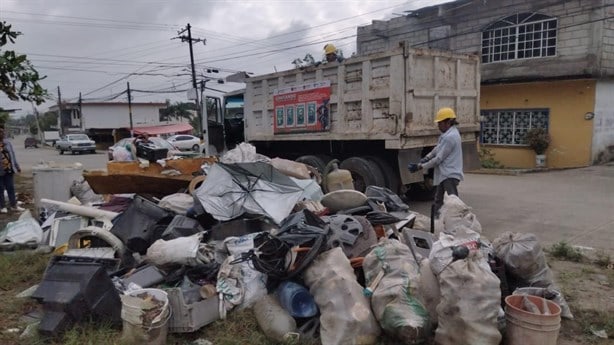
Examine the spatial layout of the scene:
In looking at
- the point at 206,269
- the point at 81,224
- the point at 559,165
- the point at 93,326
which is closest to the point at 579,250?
the point at 206,269

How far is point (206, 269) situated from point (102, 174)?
311cm

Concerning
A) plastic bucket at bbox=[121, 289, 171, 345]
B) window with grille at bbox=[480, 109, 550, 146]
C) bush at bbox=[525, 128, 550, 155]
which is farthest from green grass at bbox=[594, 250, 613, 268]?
window with grille at bbox=[480, 109, 550, 146]

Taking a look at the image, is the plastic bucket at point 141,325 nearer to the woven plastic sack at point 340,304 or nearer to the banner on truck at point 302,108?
the woven plastic sack at point 340,304

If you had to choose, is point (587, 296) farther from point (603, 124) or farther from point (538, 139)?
point (603, 124)

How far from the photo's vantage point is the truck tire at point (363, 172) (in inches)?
289

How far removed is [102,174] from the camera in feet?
20.8

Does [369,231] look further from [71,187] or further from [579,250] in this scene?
[71,187]

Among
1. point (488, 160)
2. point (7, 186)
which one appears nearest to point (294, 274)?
point (7, 186)

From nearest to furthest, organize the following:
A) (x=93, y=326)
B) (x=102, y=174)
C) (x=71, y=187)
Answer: (x=93, y=326), (x=102, y=174), (x=71, y=187)

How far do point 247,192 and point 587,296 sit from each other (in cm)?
335

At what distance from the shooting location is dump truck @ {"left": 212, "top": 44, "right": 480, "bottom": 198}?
685cm

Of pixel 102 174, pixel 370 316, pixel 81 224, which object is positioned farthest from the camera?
pixel 102 174

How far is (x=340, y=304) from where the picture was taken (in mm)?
3189

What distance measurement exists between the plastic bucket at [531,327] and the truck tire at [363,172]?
4.32 metres
